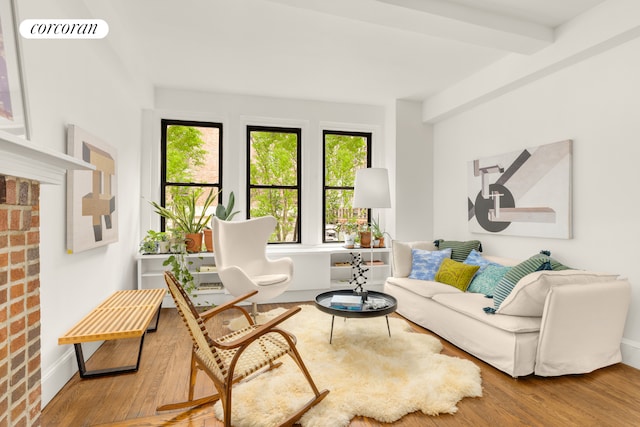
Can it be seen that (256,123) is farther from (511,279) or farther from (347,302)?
(511,279)

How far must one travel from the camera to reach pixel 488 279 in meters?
3.32

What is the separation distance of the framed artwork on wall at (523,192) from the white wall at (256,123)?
4.87 feet

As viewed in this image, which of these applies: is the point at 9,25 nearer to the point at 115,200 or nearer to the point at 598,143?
the point at 115,200

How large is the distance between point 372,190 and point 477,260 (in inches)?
52.9

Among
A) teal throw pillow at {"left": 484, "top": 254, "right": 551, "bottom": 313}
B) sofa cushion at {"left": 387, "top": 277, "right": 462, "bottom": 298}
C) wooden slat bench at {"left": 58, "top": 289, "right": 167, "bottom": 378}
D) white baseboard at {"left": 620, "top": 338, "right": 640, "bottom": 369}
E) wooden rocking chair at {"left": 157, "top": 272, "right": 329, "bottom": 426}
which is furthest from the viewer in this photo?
sofa cushion at {"left": 387, "top": 277, "right": 462, "bottom": 298}

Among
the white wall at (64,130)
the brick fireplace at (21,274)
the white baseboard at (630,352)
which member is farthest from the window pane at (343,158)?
the brick fireplace at (21,274)

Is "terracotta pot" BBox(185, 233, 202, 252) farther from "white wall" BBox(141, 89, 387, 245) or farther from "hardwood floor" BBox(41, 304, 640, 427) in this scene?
"hardwood floor" BBox(41, 304, 640, 427)

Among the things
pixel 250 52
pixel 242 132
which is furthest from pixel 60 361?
pixel 242 132

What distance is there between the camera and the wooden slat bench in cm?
220

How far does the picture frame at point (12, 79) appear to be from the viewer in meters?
1.27

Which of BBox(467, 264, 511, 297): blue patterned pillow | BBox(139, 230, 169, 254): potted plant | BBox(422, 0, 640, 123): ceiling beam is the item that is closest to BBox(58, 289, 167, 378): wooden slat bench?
BBox(139, 230, 169, 254): potted plant

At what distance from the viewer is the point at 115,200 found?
3.30 m

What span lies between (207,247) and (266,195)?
3.73 ft

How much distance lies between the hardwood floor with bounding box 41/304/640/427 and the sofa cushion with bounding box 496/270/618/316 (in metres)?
0.47
